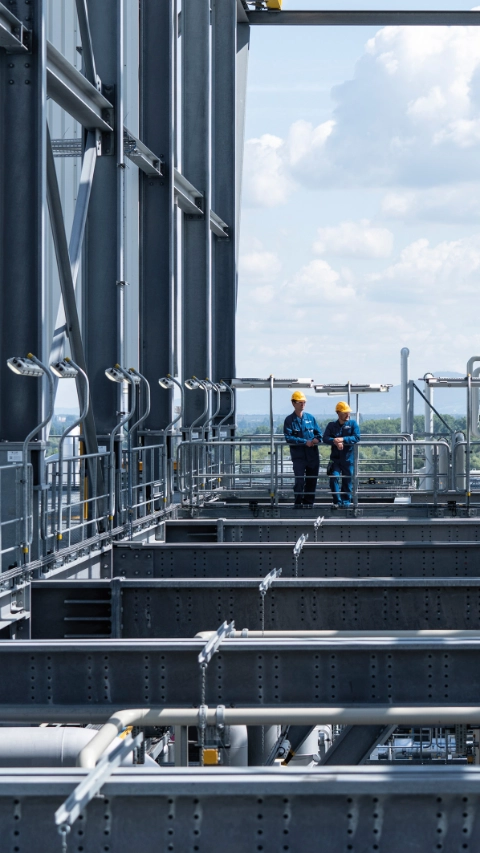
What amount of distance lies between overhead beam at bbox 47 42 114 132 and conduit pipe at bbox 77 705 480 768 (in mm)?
7324

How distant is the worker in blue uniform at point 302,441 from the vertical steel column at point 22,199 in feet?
21.4

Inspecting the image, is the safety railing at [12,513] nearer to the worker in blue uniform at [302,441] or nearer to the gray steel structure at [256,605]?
the gray steel structure at [256,605]

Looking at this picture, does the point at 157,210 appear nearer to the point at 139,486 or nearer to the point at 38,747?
the point at 139,486

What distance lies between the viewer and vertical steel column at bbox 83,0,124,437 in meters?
12.0

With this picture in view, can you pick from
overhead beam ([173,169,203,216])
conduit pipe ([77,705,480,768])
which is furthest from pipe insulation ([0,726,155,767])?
overhead beam ([173,169,203,216])

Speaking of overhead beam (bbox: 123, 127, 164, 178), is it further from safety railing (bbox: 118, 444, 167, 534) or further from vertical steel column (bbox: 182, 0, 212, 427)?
vertical steel column (bbox: 182, 0, 212, 427)

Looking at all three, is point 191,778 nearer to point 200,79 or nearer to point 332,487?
point 332,487

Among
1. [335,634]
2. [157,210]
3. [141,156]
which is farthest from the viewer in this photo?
[157,210]

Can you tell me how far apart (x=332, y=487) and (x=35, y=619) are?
7.98m

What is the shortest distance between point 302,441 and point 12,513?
7.53m

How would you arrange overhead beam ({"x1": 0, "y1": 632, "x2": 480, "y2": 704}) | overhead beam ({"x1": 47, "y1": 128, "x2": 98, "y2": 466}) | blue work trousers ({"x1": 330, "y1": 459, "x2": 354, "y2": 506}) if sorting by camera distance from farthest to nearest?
blue work trousers ({"x1": 330, "y1": 459, "x2": 354, "y2": 506}) → overhead beam ({"x1": 47, "y1": 128, "x2": 98, "y2": 466}) → overhead beam ({"x1": 0, "y1": 632, "x2": 480, "y2": 704})

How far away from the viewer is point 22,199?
28.9 feet

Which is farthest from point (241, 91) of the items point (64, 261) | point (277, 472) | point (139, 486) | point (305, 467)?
point (64, 261)

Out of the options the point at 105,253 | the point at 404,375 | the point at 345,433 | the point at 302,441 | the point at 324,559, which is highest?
the point at 105,253
